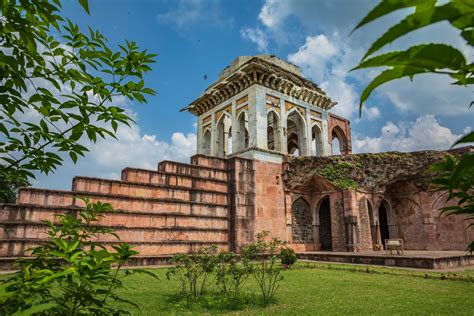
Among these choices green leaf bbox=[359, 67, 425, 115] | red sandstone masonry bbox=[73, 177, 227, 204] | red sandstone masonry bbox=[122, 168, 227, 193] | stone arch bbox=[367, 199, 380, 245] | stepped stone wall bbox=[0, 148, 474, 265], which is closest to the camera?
green leaf bbox=[359, 67, 425, 115]

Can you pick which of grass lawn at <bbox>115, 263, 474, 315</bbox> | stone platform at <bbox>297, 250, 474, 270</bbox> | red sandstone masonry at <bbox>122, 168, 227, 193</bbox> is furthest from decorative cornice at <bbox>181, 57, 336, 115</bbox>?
grass lawn at <bbox>115, 263, 474, 315</bbox>

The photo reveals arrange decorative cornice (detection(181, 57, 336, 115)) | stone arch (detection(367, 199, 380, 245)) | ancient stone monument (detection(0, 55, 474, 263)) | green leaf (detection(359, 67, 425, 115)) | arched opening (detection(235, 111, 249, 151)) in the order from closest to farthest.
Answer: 1. green leaf (detection(359, 67, 425, 115))
2. ancient stone monument (detection(0, 55, 474, 263))
3. stone arch (detection(367, 199, 380, 245))
4. decorative cornice (detection(181, 57, 336, 115))
5. arched opening (detection(235, 111, 249, 151))

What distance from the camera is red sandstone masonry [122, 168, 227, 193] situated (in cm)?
1365

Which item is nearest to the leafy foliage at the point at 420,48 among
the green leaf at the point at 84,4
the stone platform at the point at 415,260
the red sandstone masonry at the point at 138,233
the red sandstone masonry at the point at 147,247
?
the green leaf at the point at 84,4

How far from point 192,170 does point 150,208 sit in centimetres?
293

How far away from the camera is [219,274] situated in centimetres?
664

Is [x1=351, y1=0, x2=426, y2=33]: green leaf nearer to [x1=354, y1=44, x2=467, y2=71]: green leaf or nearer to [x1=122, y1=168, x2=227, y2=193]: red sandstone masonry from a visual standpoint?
[x1=354, y1=44, x2=467, y2=71]: green leaf

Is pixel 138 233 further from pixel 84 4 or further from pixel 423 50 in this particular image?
pixel 423 50

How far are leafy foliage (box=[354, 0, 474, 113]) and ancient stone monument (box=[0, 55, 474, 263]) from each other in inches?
499

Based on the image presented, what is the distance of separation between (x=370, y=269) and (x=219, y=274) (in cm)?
643

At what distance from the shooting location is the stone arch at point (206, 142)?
23.2 metres

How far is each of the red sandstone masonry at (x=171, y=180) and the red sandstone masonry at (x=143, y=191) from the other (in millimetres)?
219

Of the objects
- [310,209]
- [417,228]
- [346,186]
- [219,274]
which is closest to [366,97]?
[219,274]

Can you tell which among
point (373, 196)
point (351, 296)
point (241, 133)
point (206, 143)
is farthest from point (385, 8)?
point (206, 143)
